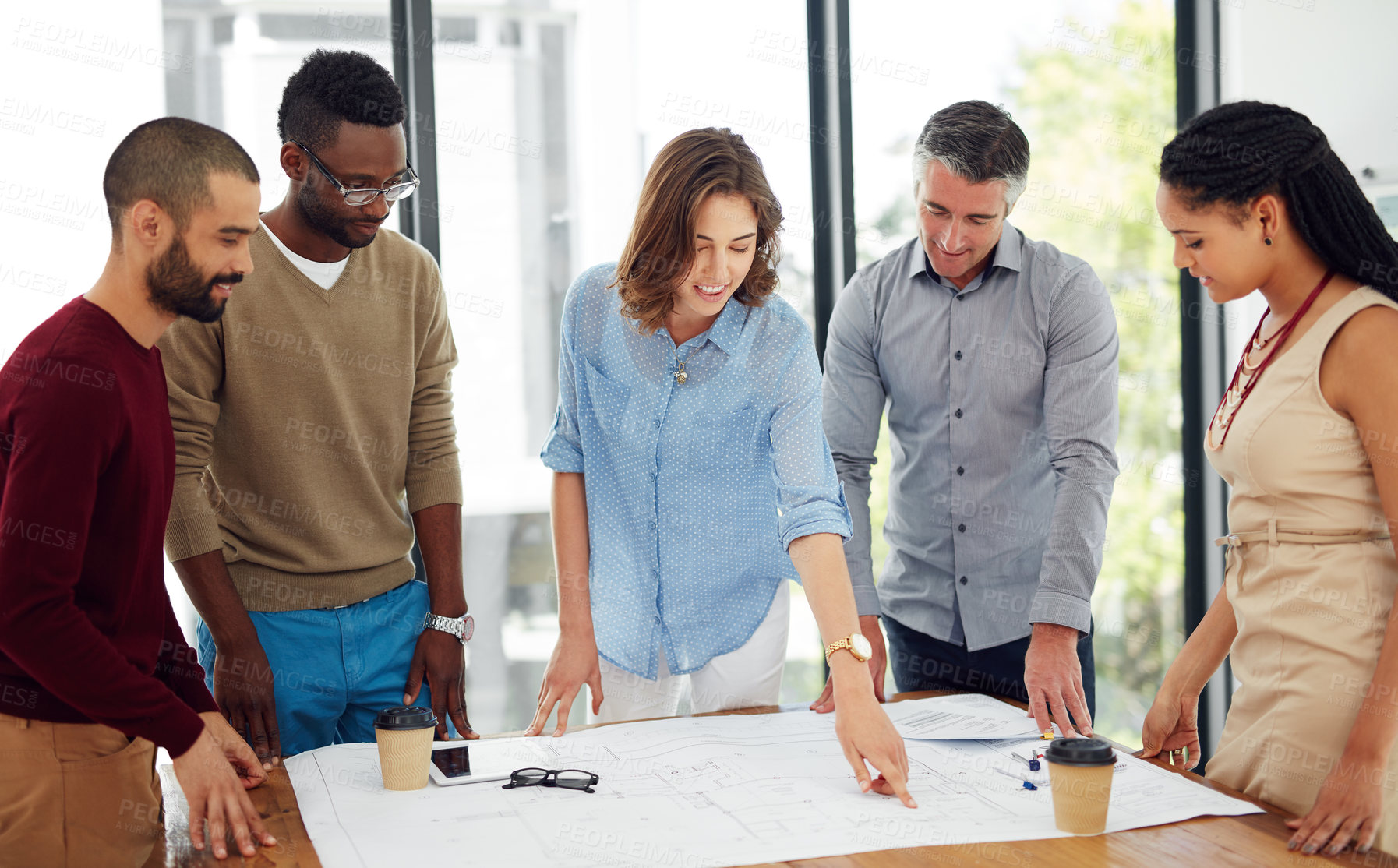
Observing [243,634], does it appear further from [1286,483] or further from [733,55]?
[733,55]

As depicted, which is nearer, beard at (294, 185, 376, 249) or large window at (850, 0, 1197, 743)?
beard at (294, 185, 376, 249)

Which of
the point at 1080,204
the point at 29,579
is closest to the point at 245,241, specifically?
the point at 29,579

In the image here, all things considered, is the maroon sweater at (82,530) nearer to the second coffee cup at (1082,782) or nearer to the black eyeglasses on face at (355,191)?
the black eyeglasses on face at (355,191)

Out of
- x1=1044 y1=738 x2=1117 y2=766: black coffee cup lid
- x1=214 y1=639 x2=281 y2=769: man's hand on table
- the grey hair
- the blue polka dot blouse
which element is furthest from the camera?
the grey hair

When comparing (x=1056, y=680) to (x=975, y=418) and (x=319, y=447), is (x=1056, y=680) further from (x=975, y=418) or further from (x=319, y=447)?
(x=319, y=447)

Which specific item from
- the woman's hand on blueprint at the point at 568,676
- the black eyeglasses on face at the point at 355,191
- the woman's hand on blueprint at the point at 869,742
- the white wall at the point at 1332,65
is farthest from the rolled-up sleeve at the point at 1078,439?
the white wall at the point at 1332,65

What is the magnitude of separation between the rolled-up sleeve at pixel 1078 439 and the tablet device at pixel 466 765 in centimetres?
98

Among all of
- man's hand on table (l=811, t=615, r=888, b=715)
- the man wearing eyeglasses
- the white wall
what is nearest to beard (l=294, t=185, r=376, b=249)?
the man wearing eyeglasses

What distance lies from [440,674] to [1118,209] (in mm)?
2718

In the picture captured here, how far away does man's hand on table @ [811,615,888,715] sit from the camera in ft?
6.21

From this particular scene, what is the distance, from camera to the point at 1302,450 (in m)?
1.46

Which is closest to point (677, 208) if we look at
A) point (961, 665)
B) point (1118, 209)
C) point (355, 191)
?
point (355, 191)

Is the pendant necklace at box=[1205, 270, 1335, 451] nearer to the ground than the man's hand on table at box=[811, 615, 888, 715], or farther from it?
farther from it

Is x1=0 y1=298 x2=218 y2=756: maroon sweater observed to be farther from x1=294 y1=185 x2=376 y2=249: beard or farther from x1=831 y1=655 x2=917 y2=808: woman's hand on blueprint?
x1=831 y1=655 x2=917 y2=808: woman's hand on blueprint
